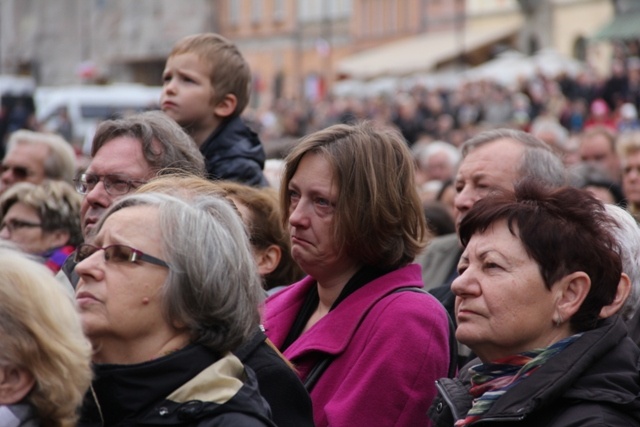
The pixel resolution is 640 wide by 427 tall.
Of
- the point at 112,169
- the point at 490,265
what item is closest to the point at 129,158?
the point at 112,169

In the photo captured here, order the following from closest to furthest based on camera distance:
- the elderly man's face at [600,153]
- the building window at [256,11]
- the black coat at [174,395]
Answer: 1. the black coat at [174,395]
2. the elderly man's face at [600,153]
3. the building window at [256,11]

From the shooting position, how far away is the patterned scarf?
3678mm

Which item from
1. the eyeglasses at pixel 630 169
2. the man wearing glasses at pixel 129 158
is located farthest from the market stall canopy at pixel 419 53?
the man wearing glasses at pixel 129 158

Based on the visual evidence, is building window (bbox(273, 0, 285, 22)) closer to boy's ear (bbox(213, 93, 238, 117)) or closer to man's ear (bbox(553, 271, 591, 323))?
boy's ear (bbox(213, 93, 238, 117))

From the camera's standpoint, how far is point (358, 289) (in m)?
4.36

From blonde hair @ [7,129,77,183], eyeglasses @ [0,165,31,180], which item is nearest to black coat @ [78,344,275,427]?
blonde hair @ [7,129,77,183]

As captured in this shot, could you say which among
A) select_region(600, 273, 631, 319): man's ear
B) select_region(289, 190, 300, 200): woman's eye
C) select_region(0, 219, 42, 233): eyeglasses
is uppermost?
select_region(289, 190, 300, 200): woman's eye

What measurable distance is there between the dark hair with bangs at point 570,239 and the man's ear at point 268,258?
141cm

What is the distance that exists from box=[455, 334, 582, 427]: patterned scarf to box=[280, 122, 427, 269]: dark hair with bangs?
69 centimetres

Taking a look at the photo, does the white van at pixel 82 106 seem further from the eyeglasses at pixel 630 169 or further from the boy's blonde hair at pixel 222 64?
the boy's blonde hair at pixel 222 64

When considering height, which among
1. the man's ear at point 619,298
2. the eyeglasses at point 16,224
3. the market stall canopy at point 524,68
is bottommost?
the market stall canopy at point 524,68

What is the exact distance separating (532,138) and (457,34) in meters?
41.8

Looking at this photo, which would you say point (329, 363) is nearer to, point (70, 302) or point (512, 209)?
point (512, 209)

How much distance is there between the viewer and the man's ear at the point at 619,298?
3.80 m
